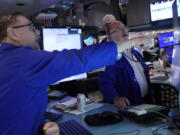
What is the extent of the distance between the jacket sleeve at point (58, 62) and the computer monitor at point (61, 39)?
0.89 meters

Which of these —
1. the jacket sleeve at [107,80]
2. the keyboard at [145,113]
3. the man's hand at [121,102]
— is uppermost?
the jacket sleeve at [107,80]

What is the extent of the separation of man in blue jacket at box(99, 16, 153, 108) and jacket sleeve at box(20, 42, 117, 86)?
0.79m

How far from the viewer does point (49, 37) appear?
1.81 m

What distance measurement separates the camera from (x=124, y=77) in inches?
71.4

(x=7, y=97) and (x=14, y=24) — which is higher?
(x=14, y=24)

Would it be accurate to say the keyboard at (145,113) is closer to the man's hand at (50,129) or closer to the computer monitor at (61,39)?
the man's hand at (50,129)

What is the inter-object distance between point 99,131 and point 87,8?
3.24 metres

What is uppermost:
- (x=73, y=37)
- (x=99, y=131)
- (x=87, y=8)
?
(x=87, y=8)

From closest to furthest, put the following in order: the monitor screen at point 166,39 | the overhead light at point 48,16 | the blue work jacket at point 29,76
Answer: the blue work jacket at point 29,76
the monitor screen at point 166,39
the overhead light at point 48,16

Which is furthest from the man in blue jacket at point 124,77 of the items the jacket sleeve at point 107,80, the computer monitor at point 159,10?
the computer monitor at point 159,10

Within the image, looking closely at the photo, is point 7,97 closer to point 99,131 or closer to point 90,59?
point 90,59

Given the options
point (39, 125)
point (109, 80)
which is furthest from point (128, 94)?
point (39, 125)

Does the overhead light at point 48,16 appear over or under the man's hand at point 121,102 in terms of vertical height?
over

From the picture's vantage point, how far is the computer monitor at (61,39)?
1.81 m
